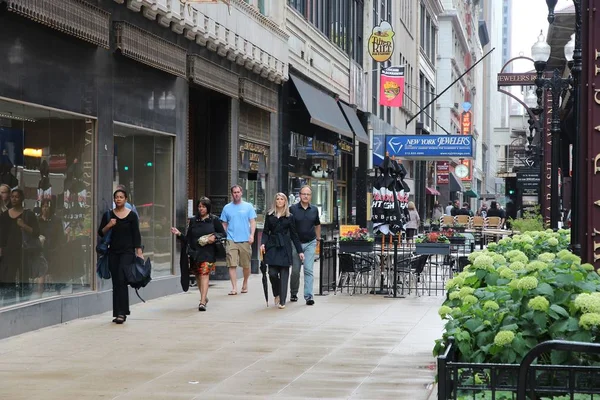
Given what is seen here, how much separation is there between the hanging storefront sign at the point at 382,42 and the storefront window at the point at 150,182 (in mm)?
18046

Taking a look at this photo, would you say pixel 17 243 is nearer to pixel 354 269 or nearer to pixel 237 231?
pixel 237 231

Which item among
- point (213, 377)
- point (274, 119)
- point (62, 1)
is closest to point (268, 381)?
point (213, 377)

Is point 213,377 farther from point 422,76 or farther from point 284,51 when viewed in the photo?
point 422,76

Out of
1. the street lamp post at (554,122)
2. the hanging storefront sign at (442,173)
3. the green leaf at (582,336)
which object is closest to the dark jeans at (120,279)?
the green leaf at (582,336)

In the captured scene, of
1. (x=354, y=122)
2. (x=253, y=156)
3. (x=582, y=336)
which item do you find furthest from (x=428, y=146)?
(x=582, y=336)

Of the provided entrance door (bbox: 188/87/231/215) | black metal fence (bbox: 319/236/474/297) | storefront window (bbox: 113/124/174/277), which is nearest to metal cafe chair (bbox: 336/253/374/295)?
black metal fence (bbox: 319/236/474/297)

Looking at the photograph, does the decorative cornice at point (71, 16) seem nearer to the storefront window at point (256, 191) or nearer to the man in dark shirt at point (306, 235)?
the man in dark shirt at point (306, 235)

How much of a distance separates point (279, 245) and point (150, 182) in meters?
2.82

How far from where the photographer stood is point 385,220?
20969 mm

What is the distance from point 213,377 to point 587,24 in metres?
4.78

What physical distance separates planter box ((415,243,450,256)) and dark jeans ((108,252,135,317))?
6.21 m

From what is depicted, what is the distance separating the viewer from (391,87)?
129ft

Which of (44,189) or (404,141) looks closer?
(44,189)

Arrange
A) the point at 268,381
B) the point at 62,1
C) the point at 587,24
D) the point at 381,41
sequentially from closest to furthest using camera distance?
the point at 587,24, the point at 268,381, the point at 62,1, the point at 381,41
